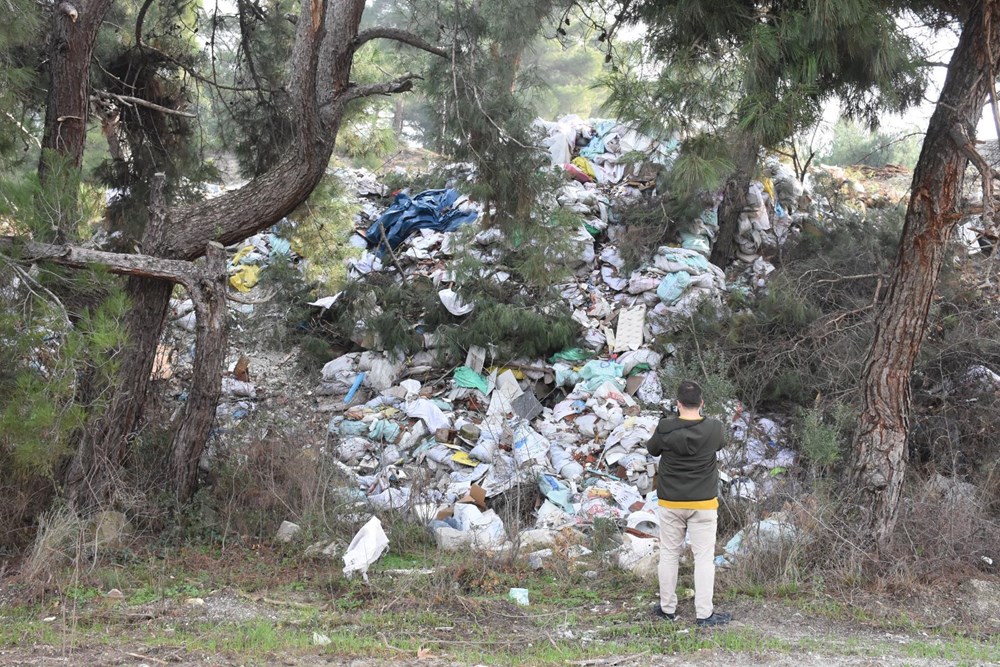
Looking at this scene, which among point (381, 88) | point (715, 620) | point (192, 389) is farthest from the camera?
point (381, 88)

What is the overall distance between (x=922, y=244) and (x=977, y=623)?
8.09ft

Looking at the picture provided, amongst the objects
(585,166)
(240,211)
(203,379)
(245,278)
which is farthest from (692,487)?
(245,278)

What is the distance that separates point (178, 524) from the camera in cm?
634

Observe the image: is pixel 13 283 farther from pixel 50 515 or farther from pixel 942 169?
pixel 942 169

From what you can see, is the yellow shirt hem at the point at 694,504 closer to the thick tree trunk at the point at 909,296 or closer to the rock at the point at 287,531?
the thick tree trunk at the point at 909,296

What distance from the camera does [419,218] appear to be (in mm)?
12352

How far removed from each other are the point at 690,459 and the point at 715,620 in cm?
92

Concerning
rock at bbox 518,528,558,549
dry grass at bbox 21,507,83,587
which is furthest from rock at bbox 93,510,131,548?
rock at bbox 518,528,558,549

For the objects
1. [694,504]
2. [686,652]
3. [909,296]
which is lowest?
[686,652]

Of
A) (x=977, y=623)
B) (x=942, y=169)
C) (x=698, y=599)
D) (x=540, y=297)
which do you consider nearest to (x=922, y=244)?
(x=942, y=169)

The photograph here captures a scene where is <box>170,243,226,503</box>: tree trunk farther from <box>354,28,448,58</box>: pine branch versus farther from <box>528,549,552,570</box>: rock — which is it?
<box>528,549,552,570</box>: rock

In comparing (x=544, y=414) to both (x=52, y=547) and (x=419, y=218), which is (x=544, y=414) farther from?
(x=52, y=547)

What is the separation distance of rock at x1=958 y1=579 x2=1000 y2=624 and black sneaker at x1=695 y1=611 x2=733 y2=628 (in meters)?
1.52

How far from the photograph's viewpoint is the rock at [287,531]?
20.8 ft
